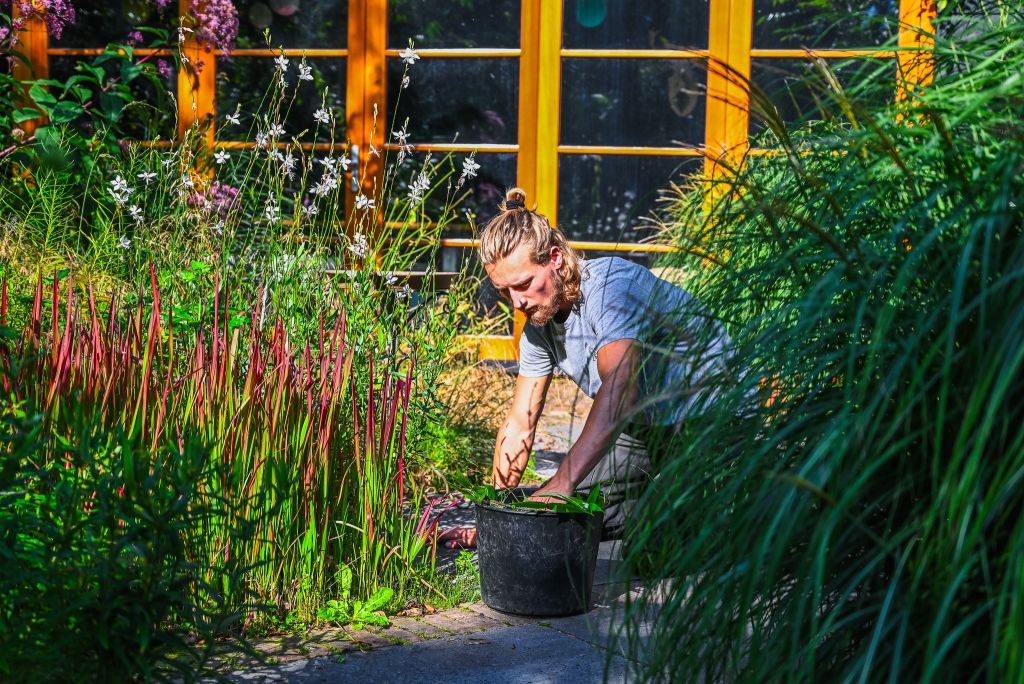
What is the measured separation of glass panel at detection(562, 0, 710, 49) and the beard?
12.2 ft

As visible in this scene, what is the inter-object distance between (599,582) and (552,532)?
47 centimetres

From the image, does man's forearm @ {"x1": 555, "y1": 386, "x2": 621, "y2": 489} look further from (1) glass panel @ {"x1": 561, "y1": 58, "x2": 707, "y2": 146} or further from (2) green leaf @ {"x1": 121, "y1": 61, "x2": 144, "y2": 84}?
(2) green leaf @ {"x1": 121, "y1": 61, "x2": 144, "y2": 84}

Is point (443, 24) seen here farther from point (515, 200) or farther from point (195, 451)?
point (195, 451)

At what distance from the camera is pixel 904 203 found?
63.7 inches

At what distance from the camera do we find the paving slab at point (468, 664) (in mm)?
2377

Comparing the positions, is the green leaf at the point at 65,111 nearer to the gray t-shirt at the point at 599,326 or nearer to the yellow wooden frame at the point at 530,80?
the yellow wooden frame at the point at 530,80

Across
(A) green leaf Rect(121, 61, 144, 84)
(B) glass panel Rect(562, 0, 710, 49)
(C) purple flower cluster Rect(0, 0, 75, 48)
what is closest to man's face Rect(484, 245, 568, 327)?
(C) purple flower cluster Rect(0, 0, 75, 48)

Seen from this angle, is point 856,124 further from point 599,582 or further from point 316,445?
point 599,582

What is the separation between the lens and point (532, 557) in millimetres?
2783

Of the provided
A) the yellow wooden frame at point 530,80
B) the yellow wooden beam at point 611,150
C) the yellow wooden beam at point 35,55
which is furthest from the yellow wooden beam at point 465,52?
the yellow wooden beam at point 35,55

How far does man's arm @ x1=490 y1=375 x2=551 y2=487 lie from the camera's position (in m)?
3.37

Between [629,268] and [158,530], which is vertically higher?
[629,268]

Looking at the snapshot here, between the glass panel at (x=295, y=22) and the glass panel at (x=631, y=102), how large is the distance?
147cm

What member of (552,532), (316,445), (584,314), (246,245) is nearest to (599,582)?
(552,532)
